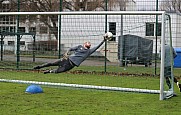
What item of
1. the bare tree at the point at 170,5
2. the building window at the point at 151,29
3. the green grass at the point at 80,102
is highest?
the bare tree at the point at 170,5

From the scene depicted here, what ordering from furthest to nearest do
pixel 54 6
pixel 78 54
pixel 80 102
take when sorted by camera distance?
pixel 54 6
pixel 78 54
pixel 80 102

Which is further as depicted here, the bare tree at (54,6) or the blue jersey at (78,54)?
the bare tree at (54,6)

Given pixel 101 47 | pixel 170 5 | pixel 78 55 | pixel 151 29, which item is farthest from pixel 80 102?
pixel 170 5

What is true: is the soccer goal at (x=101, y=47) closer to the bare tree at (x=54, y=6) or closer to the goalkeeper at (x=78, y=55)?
the bare tree at (x=54, y=6)

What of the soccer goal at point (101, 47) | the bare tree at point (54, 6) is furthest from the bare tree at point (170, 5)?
the bare tree at point (54, 6)

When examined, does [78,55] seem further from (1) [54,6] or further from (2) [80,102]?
(1) [54,6]

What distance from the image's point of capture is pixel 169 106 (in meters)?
11.1

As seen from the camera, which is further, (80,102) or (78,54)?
(78,54)

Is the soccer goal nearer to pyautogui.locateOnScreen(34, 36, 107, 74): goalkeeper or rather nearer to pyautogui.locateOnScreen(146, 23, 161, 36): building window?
pyautogui.locateOnScreen(146, 23, 161, 36): building window

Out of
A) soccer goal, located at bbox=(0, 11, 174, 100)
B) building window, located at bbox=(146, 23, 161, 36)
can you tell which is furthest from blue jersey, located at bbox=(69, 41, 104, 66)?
building window, located at bbox=(146, 23, 161, 36)

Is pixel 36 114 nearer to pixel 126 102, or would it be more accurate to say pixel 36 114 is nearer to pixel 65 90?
pixel 126 102

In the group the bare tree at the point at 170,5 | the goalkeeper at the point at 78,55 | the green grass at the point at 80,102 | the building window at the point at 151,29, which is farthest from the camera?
the bare tree at the point at 170,5

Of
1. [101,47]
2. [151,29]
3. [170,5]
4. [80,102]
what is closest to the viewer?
[80,102]

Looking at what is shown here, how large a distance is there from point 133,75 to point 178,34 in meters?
2.83
